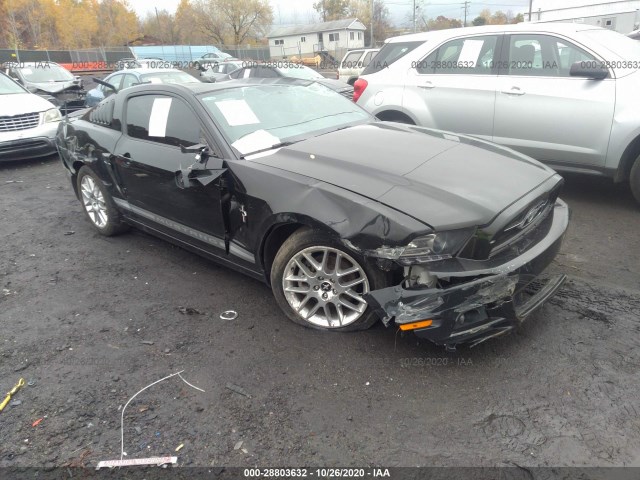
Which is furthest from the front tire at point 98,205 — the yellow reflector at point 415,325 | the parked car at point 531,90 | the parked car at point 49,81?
the parked car at point 49,81

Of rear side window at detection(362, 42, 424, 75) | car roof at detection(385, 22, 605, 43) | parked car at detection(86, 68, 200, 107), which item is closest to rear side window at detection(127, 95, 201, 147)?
rear side window at detection(362, 42, 424, 75)

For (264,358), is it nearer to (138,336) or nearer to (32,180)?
(138,336)

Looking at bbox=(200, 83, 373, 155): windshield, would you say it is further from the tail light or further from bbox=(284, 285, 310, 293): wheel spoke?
the tail light

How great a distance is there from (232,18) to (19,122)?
70.3 meters

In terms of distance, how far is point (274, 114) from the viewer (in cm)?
382

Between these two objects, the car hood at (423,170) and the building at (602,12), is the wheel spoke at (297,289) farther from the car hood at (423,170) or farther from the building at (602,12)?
the building at (602,12)

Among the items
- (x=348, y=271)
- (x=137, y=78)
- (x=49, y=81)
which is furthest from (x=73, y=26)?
(x=348, y=271)

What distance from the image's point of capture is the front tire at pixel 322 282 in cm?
285

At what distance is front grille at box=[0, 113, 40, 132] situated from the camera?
8.07 m

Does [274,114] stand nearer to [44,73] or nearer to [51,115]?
[51,115]

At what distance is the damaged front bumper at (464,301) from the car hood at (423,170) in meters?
0.26

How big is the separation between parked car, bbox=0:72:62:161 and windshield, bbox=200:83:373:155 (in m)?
6.17

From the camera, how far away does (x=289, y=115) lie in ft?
12.8

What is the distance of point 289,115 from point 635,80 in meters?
3.42
